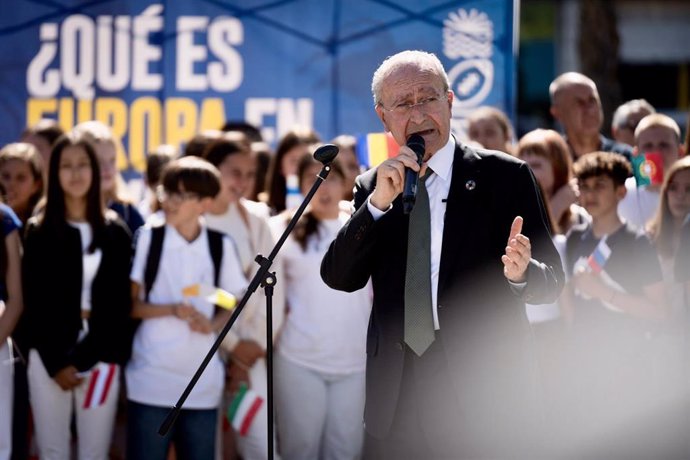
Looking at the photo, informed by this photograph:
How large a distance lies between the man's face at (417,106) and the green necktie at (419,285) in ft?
0.80

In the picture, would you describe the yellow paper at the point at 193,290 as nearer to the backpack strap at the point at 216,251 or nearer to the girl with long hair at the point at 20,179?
the backpack strap at the point at 216,251

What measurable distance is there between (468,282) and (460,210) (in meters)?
0.25

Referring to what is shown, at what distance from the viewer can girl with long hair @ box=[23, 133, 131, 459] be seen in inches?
250

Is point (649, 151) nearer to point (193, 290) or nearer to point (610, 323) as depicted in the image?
point (610, 323)

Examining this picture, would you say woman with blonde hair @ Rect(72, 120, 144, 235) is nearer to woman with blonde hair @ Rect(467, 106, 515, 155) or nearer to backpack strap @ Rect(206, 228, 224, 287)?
backpack strap @ Rect(206, 228, 224, 287)

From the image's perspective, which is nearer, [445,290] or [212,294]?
[445,290]

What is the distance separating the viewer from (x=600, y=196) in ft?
22.0

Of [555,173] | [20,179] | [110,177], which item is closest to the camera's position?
[20,179]

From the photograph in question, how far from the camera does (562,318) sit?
6.95 meters

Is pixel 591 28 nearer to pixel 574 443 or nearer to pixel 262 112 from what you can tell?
pixel 262 112

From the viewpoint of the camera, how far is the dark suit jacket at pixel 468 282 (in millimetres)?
4105

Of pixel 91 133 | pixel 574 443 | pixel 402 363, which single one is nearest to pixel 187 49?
pixel 91 133

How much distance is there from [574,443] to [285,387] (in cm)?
162

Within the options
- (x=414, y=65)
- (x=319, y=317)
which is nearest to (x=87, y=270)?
(x=319, y=317)
